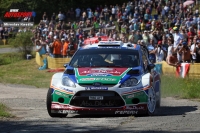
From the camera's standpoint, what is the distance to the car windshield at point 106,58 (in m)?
13.1

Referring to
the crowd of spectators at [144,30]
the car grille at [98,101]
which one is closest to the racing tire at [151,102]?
the car grille at [98,101]

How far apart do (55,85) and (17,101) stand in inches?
155

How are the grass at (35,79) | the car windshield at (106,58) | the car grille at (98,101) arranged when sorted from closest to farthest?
1. the car grille at (98,101)
2. the car windshield at (106,58)
3. the grass at (35,79)

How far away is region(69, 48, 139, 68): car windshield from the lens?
1309 cm

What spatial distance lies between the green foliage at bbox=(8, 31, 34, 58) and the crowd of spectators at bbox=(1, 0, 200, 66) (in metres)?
0.49

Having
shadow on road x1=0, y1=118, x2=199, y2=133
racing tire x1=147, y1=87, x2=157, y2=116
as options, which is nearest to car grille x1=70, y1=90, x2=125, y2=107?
racing tire x1=147, y1=87, x2=157, y2=116

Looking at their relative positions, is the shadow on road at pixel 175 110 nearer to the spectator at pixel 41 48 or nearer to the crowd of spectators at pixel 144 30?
the crowd of spectators at pixel 144 30

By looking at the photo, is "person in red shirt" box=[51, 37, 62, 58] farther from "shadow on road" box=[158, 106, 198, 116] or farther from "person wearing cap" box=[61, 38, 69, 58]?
"shadow on road" box=[158, 106, 198, 116]

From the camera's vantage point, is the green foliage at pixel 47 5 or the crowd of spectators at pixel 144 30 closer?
the crowd of spectators at pixel 144 30

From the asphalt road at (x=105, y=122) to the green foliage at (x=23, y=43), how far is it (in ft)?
65.6

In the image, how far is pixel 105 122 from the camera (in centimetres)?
1102

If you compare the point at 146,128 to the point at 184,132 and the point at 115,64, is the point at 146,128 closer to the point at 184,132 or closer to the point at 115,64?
the point at 184,132

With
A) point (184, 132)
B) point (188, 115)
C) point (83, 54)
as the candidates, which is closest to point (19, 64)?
point (83, 54)

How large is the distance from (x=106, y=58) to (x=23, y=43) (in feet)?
71.2
